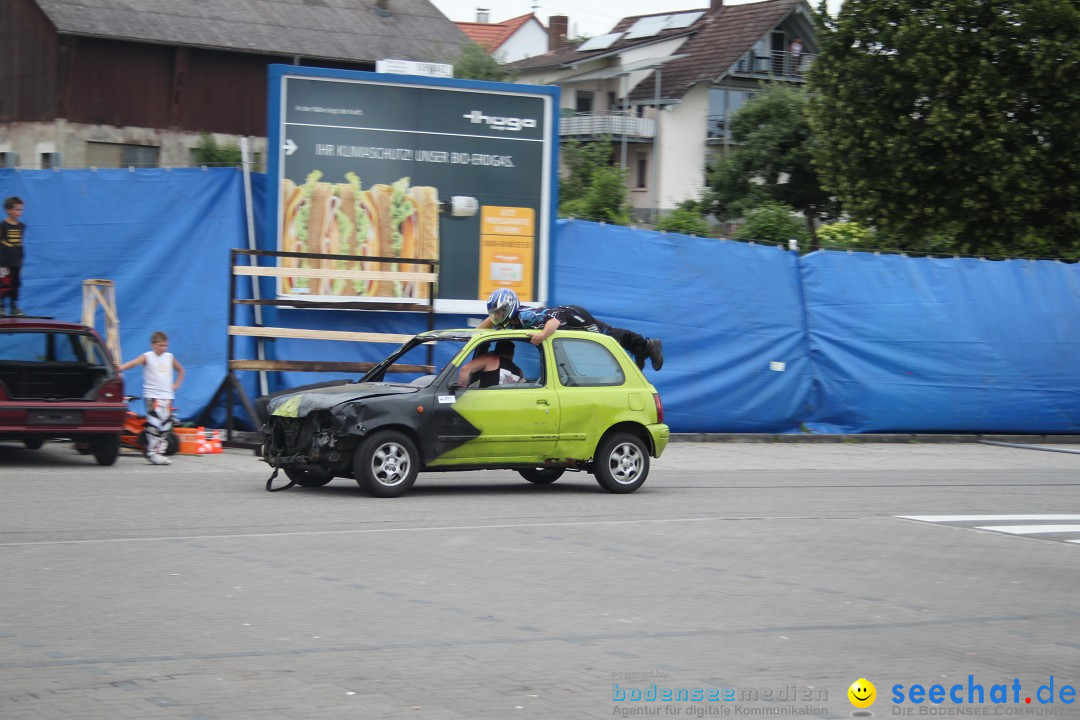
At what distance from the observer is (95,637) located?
277 inches

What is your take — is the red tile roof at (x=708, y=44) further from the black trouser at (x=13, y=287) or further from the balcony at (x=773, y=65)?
the black trouser at (x=13, y=287)

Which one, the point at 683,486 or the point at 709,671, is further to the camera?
the point at 683,486

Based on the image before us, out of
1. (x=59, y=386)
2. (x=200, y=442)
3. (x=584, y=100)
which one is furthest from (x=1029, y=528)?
(x=584, y=100)

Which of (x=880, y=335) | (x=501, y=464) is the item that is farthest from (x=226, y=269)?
(x=880, y=335)

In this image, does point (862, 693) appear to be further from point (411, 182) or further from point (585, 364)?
point (411, 182)

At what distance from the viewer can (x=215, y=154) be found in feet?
135

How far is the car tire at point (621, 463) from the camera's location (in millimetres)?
13570

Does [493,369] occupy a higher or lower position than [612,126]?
lower

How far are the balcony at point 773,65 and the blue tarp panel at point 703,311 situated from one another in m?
50.2

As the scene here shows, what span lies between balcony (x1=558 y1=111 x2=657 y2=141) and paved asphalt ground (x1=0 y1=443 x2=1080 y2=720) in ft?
184

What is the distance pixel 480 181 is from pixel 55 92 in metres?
27.1

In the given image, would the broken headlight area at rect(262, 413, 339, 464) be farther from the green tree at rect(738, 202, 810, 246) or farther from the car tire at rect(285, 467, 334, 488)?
the green tree at rect(738, 202, 810, 246)

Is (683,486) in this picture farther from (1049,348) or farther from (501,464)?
(1049,348)

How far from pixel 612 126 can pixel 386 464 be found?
192ft
